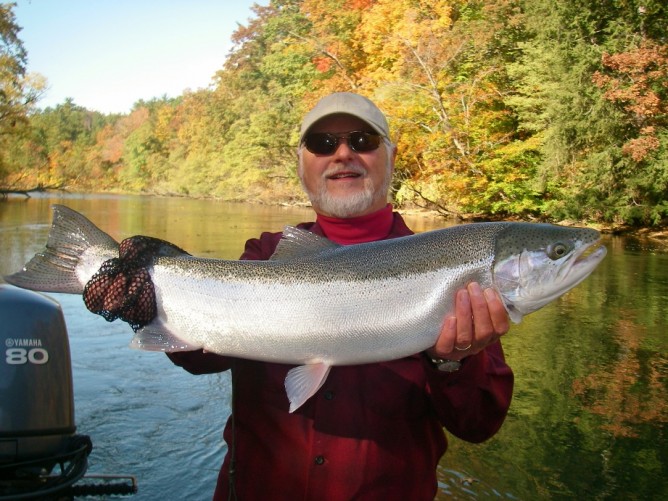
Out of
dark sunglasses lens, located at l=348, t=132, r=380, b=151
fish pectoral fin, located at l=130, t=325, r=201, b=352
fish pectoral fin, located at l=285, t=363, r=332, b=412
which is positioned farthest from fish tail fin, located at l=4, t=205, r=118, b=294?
dark sunglasses lens, located at l=348, t=132, r=380, b=151

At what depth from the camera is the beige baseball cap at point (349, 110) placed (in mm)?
3594

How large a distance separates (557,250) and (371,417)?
1.14 metres

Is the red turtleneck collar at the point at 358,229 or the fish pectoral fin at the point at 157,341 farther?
the red turtleneck collar at the point at 358,229

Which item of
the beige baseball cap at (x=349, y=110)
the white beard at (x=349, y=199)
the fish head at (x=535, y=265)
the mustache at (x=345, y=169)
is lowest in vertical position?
the fish head at (x=535, y=265)

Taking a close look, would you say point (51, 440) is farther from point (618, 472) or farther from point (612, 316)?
point (612, 316)

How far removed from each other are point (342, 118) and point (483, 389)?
1749 mm

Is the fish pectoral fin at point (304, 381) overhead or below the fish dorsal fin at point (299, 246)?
below

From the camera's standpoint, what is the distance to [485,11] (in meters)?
28.9

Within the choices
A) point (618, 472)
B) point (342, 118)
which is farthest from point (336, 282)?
point (618, 472)

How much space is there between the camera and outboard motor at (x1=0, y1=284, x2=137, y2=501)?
2.88 metres

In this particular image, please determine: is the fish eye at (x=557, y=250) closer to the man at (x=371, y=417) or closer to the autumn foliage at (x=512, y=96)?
the man at (x=371, y=417)

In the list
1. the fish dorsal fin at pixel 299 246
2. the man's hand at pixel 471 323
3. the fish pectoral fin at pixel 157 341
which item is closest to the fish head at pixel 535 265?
the man's hand at pixel 471 323

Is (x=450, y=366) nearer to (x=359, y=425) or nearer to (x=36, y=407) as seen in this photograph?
(x=359, y=425)

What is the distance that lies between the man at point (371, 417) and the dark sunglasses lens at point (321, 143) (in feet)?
4.31
